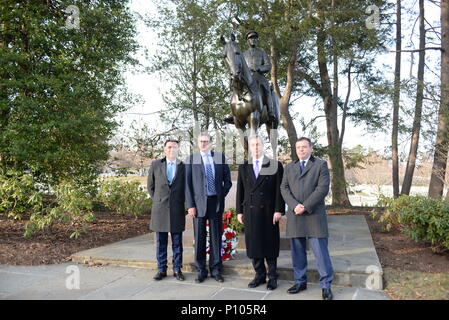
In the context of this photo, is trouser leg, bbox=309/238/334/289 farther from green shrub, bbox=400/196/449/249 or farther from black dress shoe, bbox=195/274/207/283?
green shrub, bbox=400/196/449/249

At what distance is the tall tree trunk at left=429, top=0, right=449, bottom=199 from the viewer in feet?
37.6

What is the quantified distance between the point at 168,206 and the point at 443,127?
1098cm

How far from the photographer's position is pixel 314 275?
14.6 feet

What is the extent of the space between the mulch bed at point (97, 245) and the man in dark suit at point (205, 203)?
2.43 meters

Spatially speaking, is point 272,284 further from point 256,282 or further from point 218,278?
point 218,278

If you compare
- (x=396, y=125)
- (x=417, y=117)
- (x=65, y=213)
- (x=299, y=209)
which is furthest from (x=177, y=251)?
(x=396, y=125)

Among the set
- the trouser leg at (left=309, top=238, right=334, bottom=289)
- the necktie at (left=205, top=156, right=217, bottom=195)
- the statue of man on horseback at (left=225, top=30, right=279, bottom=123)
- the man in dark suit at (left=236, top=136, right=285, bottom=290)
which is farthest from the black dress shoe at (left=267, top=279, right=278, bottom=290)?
the statue of man on horseback at (left=225, top=30, right=279, bottom=123)

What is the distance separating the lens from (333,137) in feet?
52.0

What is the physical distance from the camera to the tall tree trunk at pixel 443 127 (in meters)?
11.5

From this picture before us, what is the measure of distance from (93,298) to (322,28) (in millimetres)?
11767

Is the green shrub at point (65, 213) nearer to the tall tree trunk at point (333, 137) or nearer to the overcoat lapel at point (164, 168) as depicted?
the overcoat lapel at point (164, 168)

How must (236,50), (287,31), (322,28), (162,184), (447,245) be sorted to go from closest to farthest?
(162,184) → (447,245) → (236,50) → (287,31) → (322,28)

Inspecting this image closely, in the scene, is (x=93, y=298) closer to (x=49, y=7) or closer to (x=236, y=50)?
(x=236, y=50)
